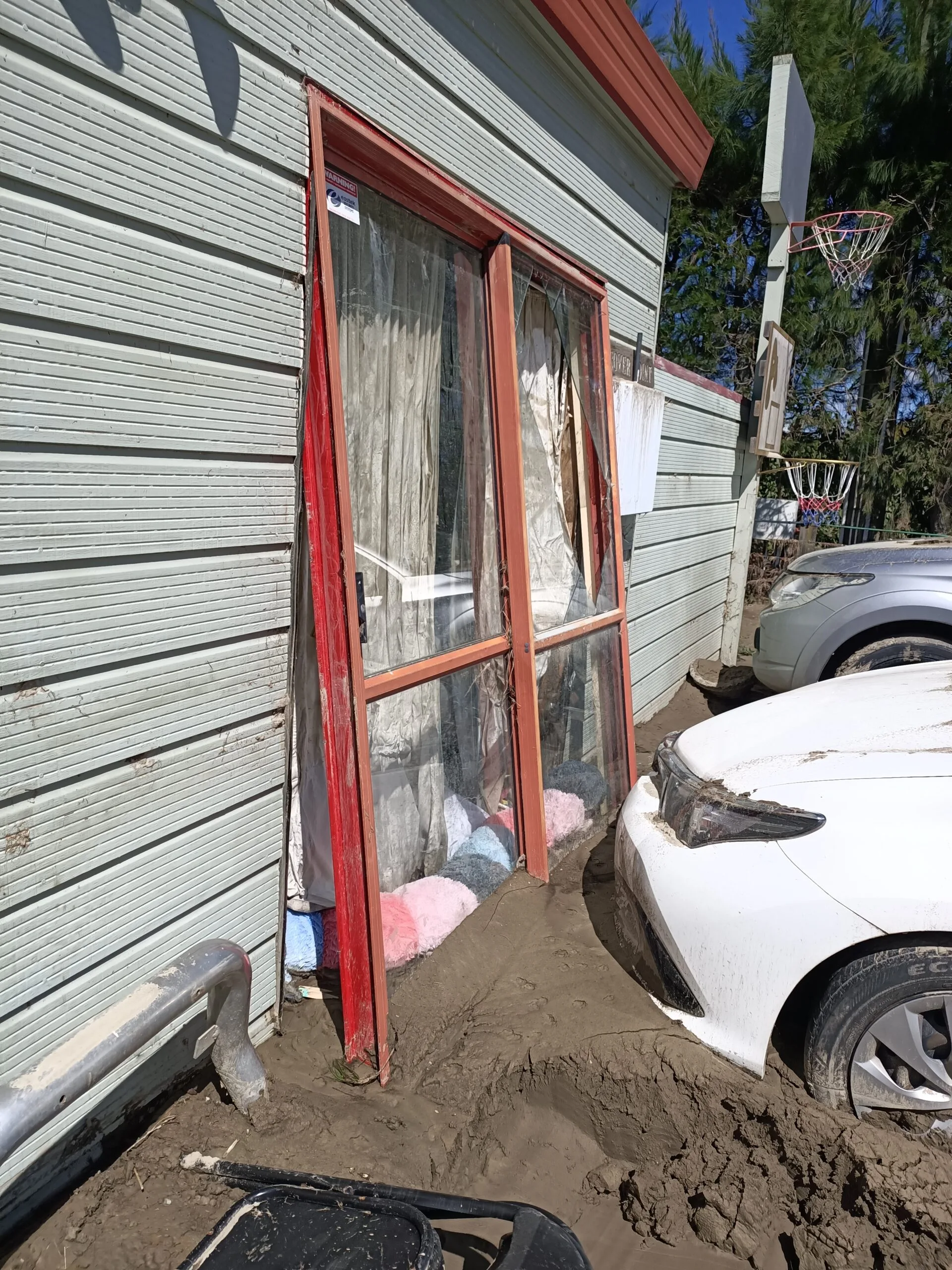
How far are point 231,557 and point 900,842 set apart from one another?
185 centimetres

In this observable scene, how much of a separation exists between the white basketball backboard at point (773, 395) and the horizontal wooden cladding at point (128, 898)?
6632mm

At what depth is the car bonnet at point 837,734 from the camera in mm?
2398

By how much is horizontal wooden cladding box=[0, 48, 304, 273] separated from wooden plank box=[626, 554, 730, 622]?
3.75 m

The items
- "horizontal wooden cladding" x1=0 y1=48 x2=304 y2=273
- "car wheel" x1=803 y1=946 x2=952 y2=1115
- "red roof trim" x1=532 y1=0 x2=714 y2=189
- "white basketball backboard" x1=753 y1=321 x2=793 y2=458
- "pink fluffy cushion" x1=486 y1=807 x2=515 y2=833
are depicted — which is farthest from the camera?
"white basketball backboard" x1=753 y1=321 x2=793 y2=458

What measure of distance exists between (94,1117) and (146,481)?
4.92ft

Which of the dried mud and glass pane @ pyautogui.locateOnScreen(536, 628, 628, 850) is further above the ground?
glass pane @ pyautogui.locateOnScreen(536, 628, 628, 850)

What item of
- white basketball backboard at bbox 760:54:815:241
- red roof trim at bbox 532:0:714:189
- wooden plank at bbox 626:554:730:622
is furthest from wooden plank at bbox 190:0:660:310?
white basketball backboard at bbox 760:54:815:241

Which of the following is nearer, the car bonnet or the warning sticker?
the car bonnet

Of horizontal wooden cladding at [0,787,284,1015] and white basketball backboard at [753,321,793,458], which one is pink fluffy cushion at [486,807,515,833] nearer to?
horizontal wooden cladding at [0,787,284,1015]

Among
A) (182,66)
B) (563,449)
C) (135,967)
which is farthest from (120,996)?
(563,449)

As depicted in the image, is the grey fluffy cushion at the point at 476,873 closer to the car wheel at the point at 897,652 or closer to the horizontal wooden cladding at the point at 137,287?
the horizontal wooden cladding at the point at 137,287

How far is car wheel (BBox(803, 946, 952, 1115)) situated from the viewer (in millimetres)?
2121

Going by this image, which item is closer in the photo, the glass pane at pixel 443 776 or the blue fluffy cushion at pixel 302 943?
the blue fluffy cushion at pixel 302 943

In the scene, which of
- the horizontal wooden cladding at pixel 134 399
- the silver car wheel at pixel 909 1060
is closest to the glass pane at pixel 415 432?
the horizontal wooden cladding at pixel 134 399
